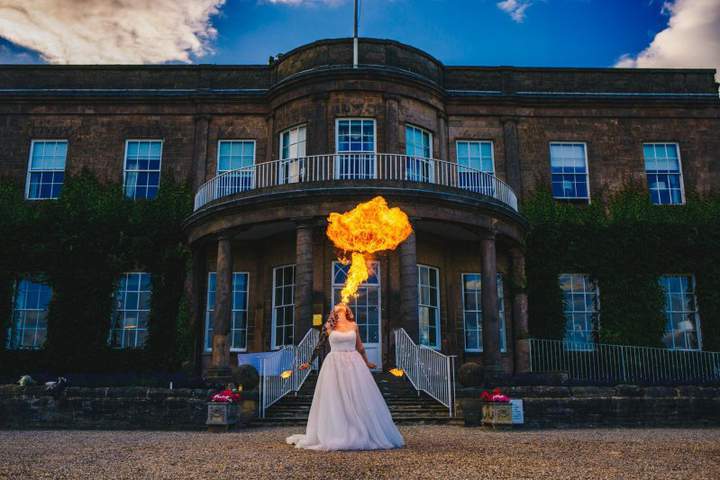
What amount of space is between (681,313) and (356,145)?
10858 mm

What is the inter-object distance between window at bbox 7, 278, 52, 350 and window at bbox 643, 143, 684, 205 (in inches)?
727

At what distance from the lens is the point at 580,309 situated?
1905 cm

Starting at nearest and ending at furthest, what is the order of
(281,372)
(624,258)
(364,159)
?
1. (281,372)
2. (364,159)
3. (624,258)

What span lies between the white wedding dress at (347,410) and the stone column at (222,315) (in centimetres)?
775

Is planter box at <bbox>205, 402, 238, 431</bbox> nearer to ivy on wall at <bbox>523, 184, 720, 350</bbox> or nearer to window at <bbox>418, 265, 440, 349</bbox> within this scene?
window at <bbox>418, 265, 440, 349</bbox>

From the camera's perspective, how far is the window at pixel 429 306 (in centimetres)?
1756

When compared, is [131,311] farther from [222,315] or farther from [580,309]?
[580,309]

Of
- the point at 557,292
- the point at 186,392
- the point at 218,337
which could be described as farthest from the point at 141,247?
the point at 557,292

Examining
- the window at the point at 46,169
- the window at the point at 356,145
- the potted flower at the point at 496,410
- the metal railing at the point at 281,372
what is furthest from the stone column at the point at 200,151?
the potted flower at the point at 496,410

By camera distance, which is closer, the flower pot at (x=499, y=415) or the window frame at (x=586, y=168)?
the flower pot at (x=499, y=415)

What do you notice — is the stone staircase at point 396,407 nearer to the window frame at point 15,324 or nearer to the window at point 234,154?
the window at point 234,154

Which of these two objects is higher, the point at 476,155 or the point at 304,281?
the point at 476,155

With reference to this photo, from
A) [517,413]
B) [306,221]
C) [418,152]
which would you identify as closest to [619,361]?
[418,152]

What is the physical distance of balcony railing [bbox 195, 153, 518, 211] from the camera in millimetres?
17016
